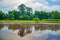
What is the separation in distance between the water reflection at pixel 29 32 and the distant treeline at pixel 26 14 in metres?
0.23

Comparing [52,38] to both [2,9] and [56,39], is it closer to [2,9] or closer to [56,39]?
[56,39]

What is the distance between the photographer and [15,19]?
412 cm

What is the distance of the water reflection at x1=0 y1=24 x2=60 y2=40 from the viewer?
3.49 meters

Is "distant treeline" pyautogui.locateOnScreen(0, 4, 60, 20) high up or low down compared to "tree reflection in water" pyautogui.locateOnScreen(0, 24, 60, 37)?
up

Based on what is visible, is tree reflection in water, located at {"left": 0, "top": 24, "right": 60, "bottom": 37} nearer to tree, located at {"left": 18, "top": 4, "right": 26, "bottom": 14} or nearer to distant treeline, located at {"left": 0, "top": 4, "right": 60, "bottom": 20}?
distant treeline, located at {"left": 0, "top": 4, "right": 60, "bottom": 20}

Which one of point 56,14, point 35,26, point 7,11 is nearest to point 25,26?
point 35,26

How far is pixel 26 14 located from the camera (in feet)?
13.4

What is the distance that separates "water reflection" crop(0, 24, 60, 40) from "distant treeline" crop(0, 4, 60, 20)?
227 millimetres

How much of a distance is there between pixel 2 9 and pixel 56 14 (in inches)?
57.4

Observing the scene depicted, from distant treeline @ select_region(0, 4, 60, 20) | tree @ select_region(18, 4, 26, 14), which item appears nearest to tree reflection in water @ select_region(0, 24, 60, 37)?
distant treeline @ select_region(0, 4, 60, 20)

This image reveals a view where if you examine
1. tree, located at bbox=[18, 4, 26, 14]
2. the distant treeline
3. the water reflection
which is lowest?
the water reflection

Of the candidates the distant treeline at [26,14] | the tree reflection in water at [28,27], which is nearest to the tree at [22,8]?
the distant treeline at [26,14]

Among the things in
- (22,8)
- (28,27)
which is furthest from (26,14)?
(28,27)

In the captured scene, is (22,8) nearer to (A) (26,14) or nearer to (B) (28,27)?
(A) (26,14)
